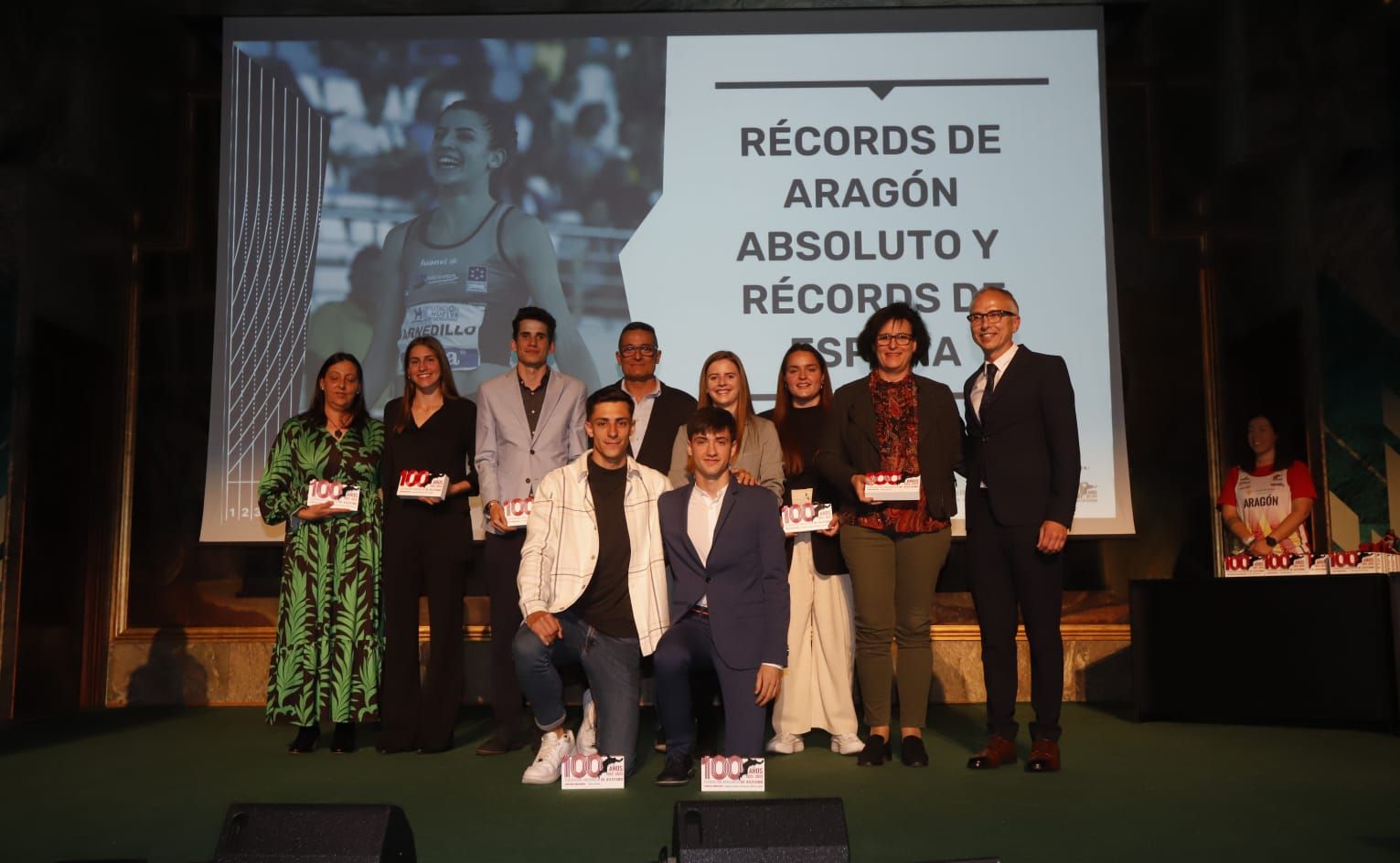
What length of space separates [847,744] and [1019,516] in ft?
3.44

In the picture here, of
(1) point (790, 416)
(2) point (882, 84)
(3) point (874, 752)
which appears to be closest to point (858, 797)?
(3) point (874, 752)

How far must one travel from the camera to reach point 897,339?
12.4ft

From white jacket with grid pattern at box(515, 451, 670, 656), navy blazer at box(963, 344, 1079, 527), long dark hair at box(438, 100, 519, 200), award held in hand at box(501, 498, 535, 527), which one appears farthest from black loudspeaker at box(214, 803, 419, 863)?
long dark hair at box(438, 100, 519, 200)

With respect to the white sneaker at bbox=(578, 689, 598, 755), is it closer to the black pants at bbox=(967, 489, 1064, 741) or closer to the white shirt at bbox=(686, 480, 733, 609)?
the white shirt at bbox=(686, 480, 733, 609)

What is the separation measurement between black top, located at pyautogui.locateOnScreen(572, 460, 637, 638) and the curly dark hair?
0.93 m

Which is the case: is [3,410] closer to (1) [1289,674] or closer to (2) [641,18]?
(2) [641,18]

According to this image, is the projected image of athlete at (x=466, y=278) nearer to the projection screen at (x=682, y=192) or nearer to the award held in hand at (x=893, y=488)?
the projection screen at (x=682, y=192)

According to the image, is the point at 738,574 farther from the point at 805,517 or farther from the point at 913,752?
the point at 913,752

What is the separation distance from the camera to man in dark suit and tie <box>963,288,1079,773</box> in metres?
3.54

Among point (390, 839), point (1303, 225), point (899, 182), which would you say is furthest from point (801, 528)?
point (1303, 225)

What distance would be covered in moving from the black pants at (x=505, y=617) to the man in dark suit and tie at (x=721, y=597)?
0.71 metres

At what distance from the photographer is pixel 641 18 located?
228 inches

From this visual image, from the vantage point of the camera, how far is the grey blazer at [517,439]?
416 centimetres

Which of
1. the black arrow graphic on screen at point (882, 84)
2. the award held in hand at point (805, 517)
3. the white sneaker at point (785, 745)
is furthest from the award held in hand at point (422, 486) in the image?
the black arrow graphic on screen at point (882, 84)
